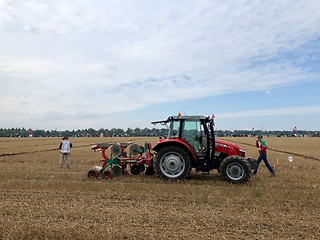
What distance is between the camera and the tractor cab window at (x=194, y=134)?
10773 millimetres

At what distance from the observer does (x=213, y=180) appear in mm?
10922

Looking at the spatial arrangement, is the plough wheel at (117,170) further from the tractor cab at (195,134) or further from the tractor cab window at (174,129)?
the tractor cab window at (174,129)

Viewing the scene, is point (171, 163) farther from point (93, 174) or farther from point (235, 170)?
point (93, 174)

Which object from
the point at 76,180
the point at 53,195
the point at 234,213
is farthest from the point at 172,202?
the point at 76,180

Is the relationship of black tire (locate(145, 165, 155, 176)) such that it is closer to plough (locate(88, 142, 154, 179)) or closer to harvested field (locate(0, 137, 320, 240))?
plough (locate(88, 142, 154, 179))

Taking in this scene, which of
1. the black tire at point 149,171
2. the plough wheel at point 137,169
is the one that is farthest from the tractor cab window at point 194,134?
the plough wheel at point 137,169

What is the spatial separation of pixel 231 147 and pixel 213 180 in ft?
3.78

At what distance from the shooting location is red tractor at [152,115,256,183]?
10656 mm

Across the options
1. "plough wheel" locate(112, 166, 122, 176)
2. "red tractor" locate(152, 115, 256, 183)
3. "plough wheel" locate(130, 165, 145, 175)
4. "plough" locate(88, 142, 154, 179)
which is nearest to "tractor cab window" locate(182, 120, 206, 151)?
"red tractor" locate(152, 115, 256, 183)

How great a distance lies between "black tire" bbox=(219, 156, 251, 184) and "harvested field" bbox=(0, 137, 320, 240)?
0.81 ft

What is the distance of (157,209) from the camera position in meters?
7.02

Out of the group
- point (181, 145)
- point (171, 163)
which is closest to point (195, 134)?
point (181, 145)

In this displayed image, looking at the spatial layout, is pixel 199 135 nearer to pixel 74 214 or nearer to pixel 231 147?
pixel 231 147

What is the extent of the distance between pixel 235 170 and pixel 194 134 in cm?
161
